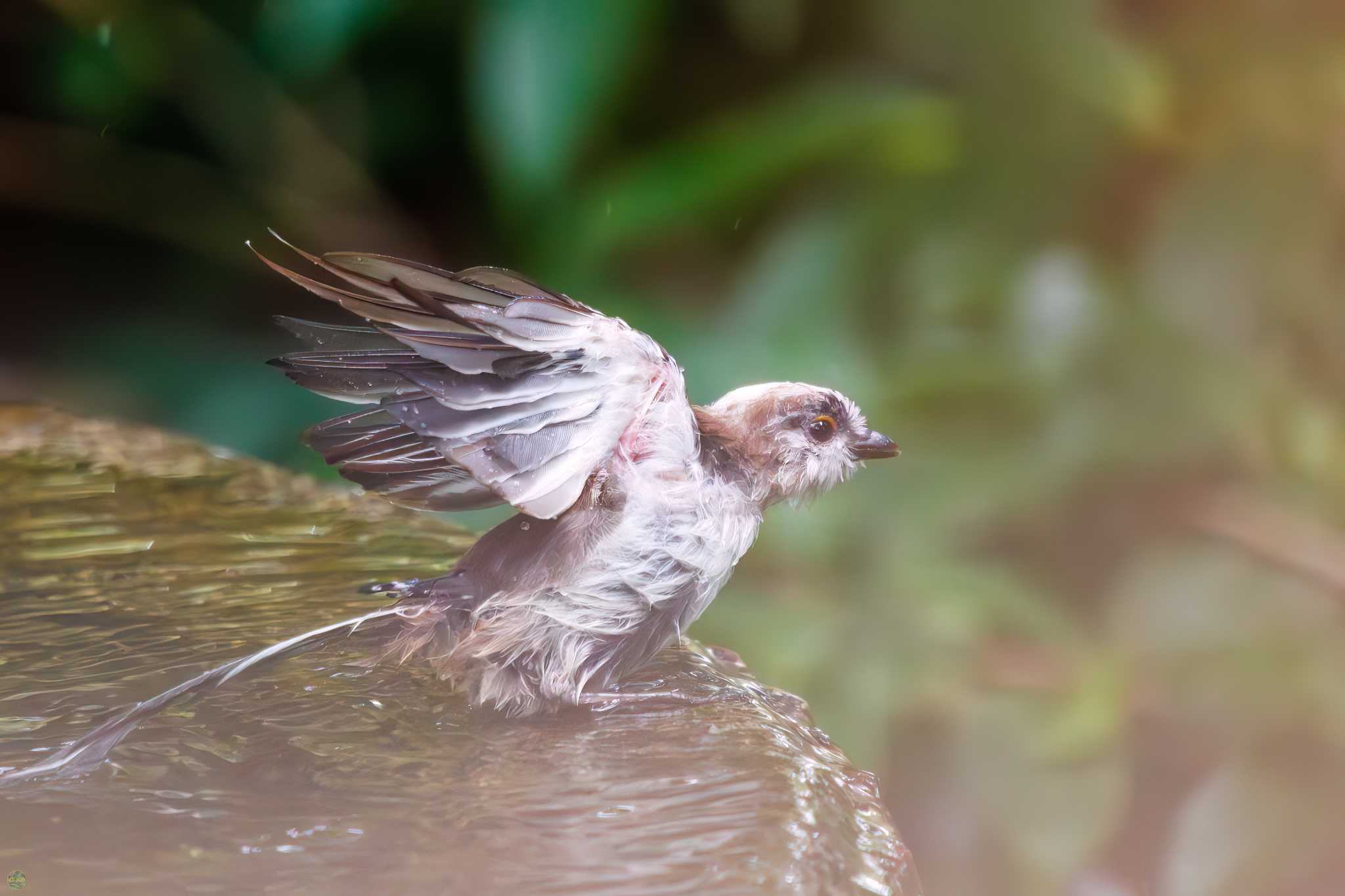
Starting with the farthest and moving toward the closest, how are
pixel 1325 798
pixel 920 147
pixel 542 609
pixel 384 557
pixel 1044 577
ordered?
1. pixel 1044 577
2. pixel 920 147
3. pixel 1325 798
4. pixel 384 557
5. pixel 542 609

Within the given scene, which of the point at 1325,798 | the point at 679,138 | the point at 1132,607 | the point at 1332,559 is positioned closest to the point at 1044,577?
the point at 1132,607

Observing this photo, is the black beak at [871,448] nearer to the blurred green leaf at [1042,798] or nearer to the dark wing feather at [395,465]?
the dark wing feather at [395,465]

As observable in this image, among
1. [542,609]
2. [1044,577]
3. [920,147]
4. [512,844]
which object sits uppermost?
[920,147]

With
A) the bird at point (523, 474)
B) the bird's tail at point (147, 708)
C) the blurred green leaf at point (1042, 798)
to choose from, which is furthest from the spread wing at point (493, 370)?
the blurred green leaf at point (1042, 798)

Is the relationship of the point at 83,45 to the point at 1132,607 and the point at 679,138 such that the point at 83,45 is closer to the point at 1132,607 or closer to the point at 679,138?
A: the point at 679,138

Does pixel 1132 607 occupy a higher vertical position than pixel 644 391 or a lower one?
higher

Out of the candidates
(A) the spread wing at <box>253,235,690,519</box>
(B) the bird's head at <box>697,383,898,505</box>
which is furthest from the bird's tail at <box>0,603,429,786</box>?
(B) the bird's head at <box>697,383,898,505</box>

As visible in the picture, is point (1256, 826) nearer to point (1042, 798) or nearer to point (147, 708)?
point (1042, 798)
